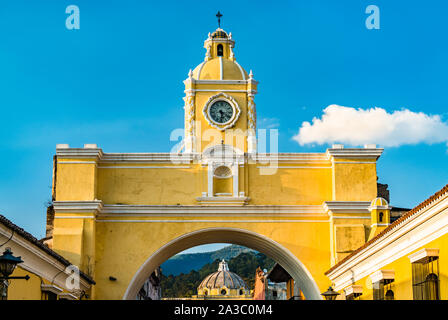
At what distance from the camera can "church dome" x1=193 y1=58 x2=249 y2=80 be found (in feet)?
85.0

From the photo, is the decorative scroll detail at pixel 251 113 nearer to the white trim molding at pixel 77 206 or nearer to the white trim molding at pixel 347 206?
the white trim molding at pixel 347 206

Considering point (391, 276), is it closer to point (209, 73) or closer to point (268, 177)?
point (268, 177)

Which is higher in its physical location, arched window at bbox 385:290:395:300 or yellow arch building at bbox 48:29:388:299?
yellow arch building at bbox 48:29:388:299

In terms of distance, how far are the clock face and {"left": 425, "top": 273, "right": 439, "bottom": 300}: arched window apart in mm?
12653

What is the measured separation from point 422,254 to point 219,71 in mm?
13725

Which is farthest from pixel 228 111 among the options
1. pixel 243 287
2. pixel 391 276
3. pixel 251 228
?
pixel 243 287

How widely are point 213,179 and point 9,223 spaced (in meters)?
12.0

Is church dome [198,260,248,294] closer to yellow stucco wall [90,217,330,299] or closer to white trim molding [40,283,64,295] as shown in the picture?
yellow stucco wall [90,217,330,299]

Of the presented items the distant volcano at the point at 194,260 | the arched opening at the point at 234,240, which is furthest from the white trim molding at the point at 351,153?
the distant volcano at the point at 194,260

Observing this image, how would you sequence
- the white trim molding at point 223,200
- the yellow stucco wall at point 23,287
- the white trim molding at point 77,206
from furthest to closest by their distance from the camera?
the white trim molding at point 223,200 → the white trim molding at point 77,206 → the yellow stucco wall at point 23,287

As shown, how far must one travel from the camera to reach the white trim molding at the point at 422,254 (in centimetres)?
1306

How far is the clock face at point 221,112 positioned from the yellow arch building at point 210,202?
0.74 m

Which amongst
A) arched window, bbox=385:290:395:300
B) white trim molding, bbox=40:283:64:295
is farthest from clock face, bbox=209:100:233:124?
arched window, bbox=385:290:395:300

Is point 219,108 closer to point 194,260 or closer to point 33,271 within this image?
point 33,271
